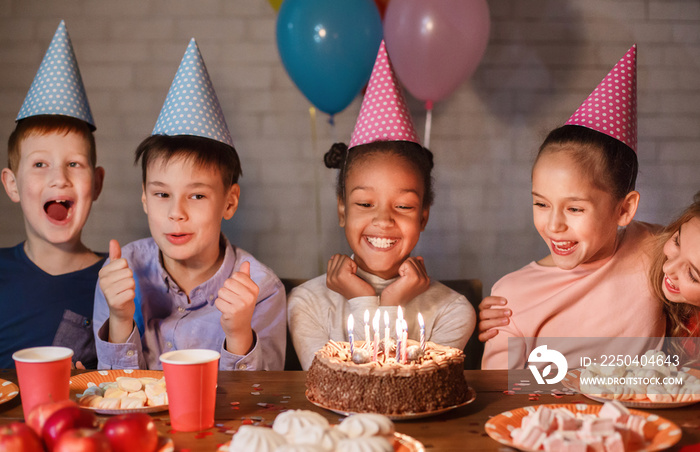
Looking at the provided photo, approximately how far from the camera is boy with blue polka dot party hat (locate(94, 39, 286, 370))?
1.89 m

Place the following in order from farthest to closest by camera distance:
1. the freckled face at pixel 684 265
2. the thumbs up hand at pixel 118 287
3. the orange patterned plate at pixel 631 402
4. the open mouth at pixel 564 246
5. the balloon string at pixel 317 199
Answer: the balloon string at pixel 317 199, the open mouth at pixel 564 246, the thumbs up hand at pixel 118 287, the freckled face at pixel 684 265, the orange patterned plate at pixel 631 402

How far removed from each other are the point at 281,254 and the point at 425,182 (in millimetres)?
974

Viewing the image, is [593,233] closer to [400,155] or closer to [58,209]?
[400,155]

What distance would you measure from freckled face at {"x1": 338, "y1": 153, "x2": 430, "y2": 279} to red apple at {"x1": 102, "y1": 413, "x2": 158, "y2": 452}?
3.69 feet

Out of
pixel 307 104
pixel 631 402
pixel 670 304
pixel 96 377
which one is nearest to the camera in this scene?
pixel 631 402

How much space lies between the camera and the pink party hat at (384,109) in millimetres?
1936

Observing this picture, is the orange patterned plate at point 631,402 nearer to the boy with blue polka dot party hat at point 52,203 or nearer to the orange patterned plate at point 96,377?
the orange patterned plate at point 96,377

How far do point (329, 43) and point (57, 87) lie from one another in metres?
0.87

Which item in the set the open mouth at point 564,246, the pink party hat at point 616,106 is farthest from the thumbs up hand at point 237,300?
the pink party hat at point 616,106

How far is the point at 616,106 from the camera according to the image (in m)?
1.82

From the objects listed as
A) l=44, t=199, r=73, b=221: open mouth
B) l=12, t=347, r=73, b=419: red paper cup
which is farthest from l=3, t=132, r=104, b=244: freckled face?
l=12, t=347, r=73, b=419: red paper cup

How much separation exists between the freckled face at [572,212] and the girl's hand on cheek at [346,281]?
54cm

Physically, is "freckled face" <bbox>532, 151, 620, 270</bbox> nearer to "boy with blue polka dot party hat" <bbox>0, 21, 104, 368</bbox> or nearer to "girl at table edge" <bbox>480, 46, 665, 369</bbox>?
"girl at table edge" <bbox>480, 46, 665, 369</bbox>

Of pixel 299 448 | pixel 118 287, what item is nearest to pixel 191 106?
pixel 118 287
